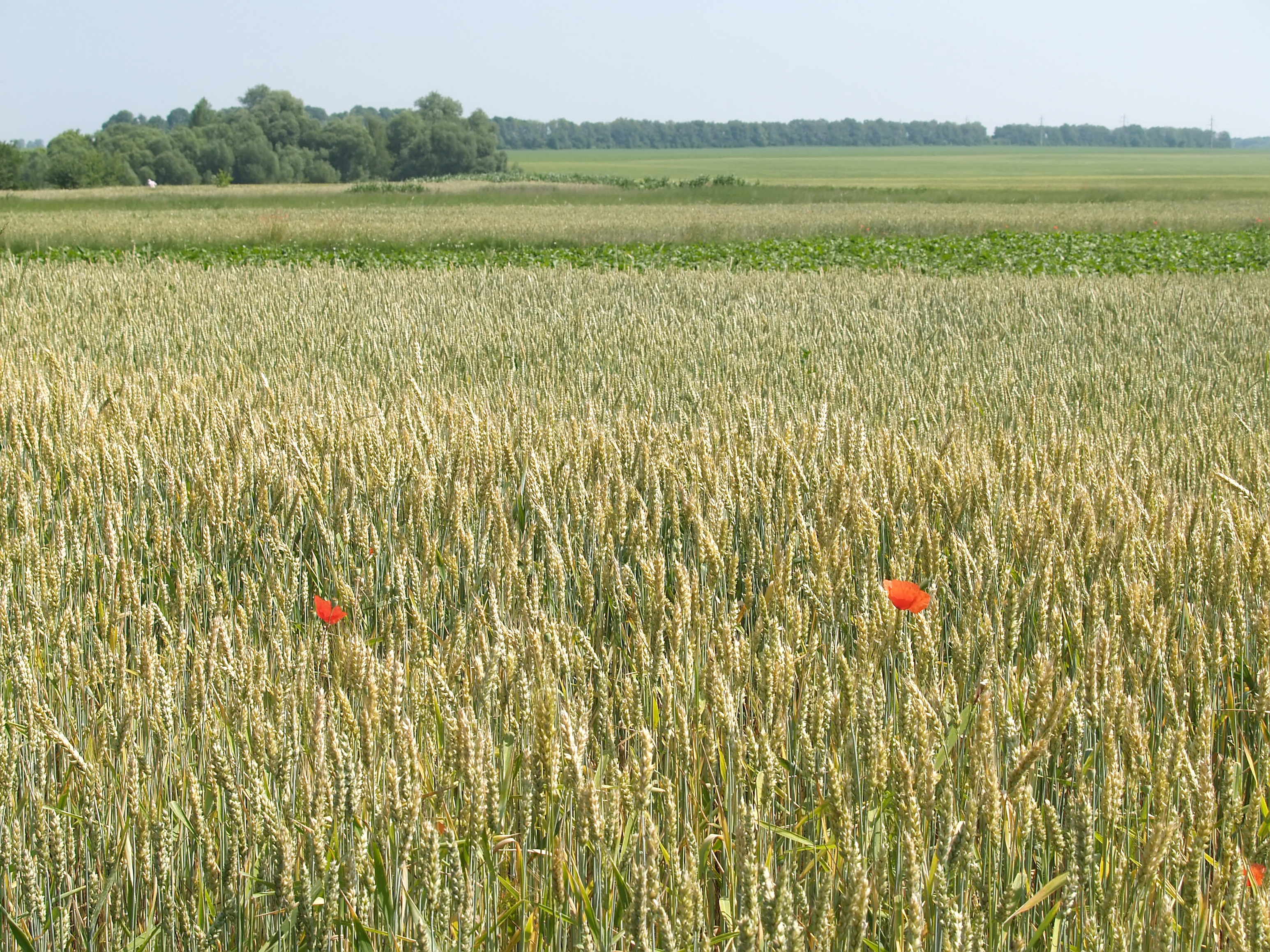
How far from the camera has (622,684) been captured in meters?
1.89

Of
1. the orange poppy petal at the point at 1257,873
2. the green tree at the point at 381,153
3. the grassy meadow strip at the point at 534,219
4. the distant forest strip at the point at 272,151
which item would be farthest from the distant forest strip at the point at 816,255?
the green tree at the point at 381,153

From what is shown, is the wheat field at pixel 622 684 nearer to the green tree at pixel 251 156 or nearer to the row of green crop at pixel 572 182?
the row of green crop at pixel 572 182

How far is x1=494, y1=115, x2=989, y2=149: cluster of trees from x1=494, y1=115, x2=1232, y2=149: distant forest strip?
0.09m

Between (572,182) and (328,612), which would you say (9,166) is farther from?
(328,612)

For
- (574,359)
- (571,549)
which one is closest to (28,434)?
(571,549)

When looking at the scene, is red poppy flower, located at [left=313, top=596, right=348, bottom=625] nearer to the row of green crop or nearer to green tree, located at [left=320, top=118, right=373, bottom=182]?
the row of green crop

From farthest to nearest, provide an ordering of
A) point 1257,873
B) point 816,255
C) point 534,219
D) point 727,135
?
point 727,135 → point 534,219 → point 816,255 → point 1257,873

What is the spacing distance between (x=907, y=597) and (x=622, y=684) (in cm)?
56

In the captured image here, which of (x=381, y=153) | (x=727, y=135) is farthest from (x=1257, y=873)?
(x=727, y=135)

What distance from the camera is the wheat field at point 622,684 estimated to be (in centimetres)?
112

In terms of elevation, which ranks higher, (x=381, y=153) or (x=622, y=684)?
(x=381, y=153)

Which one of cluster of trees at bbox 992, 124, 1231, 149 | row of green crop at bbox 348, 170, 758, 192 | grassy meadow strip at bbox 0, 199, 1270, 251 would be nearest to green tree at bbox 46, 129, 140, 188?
row of green crop at bbox 348, 170, 758, 192

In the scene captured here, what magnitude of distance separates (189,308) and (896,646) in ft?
23.0

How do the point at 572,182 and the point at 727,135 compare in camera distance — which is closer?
the point at 572,182
